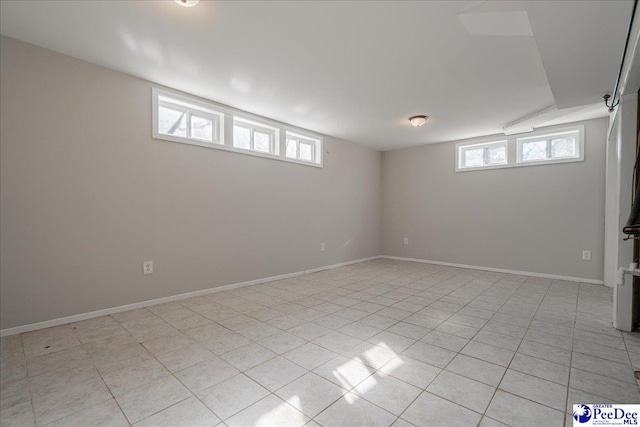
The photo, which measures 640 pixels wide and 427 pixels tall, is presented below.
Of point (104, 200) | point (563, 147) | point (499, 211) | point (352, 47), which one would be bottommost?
point (499, 211)

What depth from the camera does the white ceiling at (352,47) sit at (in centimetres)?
196

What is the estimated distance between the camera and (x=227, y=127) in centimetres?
377

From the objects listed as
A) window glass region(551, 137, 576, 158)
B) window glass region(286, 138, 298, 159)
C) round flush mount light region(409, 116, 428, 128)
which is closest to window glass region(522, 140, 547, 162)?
window glass region(551, 137, 576, 158)

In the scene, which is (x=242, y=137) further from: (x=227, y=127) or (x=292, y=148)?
(x=292, y=148)

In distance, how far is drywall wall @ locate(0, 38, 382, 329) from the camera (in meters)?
2.35

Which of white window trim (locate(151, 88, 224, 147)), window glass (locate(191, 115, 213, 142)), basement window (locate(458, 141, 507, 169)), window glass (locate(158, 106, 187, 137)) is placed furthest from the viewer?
basement window (locate(458, 141, 507, 169))

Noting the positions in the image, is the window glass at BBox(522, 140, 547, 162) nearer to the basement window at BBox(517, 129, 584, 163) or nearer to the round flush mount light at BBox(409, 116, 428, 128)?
the basement window at BBox(517, 129, 584, 163)

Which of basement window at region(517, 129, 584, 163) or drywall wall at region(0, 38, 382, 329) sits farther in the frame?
basement window at region(517, 129, 584, 163)

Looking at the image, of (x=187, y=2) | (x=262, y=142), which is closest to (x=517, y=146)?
(x=262, y=142)

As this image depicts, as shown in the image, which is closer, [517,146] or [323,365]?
[323,365]

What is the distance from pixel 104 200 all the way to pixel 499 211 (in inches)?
227

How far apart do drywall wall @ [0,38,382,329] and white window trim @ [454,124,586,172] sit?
368 cm

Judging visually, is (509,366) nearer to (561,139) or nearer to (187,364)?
(187,364)

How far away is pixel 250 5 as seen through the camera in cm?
197
